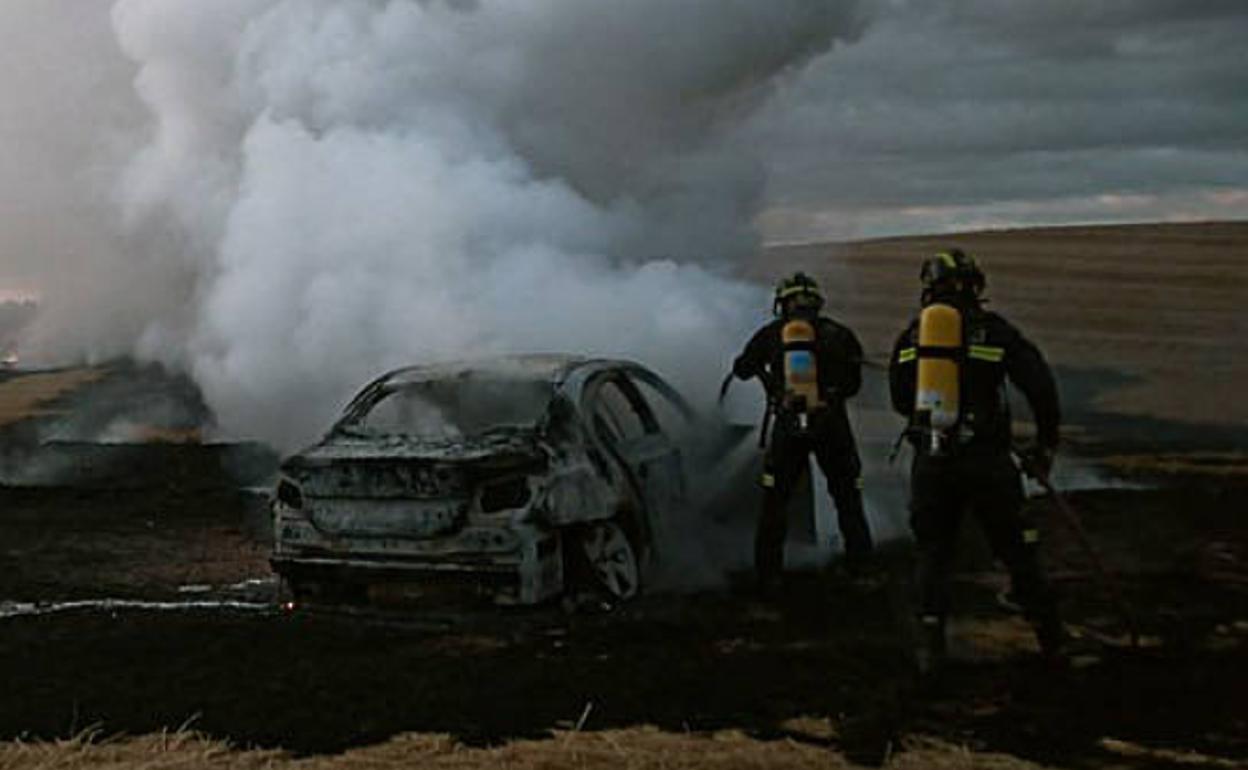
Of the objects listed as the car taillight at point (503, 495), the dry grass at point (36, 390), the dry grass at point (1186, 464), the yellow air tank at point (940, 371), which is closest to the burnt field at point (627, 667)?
the car taillight at point (503, 495)

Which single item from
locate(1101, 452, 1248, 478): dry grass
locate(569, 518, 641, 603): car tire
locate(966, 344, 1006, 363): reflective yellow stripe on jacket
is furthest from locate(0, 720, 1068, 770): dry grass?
locate(1101, 452, 1248, 478): dry grass

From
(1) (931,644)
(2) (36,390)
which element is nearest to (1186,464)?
(1) (931,644)

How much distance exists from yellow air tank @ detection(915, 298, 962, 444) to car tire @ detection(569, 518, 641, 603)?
208 cm

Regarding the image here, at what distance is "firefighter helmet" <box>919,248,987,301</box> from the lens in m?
6.60

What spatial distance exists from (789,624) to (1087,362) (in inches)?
657

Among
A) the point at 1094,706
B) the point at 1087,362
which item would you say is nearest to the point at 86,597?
the point at 1094,706

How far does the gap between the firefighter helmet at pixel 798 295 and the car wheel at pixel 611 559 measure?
1547mm

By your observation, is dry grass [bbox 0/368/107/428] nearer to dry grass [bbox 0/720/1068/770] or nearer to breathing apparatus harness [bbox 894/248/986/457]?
dry grass [bbox 0/720/1068/770]

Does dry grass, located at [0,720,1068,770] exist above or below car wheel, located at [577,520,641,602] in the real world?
below

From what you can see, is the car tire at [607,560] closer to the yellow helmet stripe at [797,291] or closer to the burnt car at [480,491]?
the burnt car at [480,491]

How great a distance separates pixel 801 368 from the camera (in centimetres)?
839

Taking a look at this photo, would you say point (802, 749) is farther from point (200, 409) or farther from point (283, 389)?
point (200, 409)

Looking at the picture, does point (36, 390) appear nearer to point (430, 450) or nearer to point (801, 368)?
point (430, 450)

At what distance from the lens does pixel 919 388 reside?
6586mm
